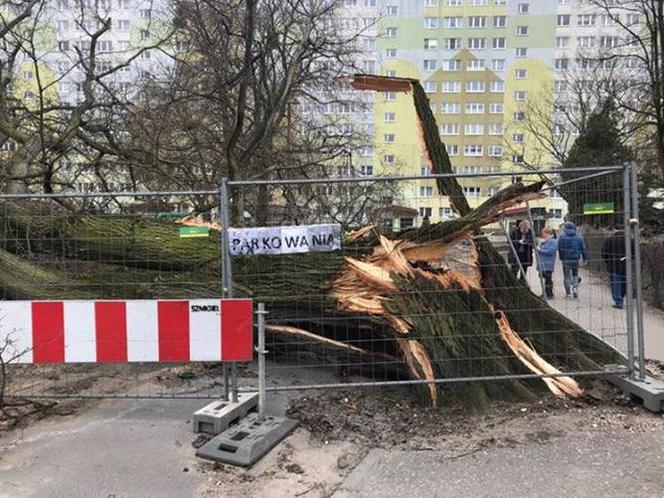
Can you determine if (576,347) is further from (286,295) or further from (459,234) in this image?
(286,295)

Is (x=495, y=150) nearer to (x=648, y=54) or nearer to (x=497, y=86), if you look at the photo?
(x=497, y=86)

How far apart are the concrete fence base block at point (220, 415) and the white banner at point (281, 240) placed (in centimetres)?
117

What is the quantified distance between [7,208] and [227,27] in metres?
7.54

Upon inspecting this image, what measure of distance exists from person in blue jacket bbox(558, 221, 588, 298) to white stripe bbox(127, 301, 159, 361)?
22.2ft

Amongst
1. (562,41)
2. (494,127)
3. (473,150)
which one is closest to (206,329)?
(473,150)

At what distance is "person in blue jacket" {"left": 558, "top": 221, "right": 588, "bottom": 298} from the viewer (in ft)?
31.2

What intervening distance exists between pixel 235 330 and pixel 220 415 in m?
0.64

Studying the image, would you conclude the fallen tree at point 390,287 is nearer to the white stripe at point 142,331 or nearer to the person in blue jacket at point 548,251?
the white stripe at point 142,331

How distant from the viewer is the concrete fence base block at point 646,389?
462 cm

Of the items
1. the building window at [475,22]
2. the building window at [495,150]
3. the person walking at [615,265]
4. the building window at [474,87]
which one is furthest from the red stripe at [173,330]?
the building window at [475,22]

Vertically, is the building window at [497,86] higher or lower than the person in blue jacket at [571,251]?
higher

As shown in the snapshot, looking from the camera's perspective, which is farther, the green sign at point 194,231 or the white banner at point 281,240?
the green sign at point 194,231

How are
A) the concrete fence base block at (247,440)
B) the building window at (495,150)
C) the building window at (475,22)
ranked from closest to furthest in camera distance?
the concrete fence base block at (247,440) → the building window at (495,150) → the building window at (475,22)

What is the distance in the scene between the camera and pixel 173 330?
4.57 m
